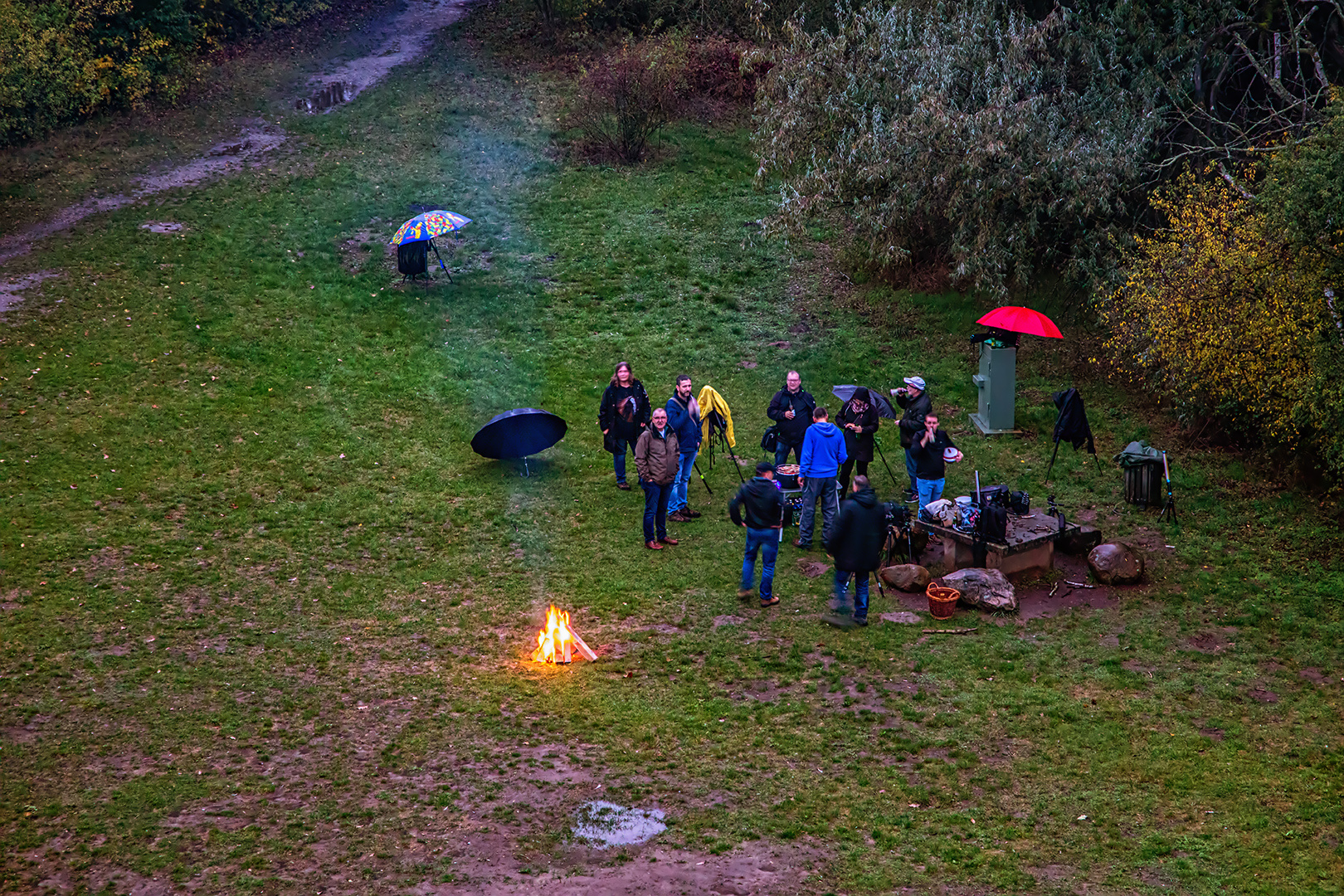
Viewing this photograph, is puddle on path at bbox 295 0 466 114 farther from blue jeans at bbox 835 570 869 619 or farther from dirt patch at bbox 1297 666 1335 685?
dirt patch at bbox 1297 666 1335 685

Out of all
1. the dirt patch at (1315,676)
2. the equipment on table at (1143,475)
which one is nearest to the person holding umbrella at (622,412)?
the equipment on table at (1143,475)

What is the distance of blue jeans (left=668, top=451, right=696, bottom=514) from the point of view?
15.4m

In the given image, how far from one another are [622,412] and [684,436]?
107 cm

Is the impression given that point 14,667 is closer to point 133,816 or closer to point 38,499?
point 133,816

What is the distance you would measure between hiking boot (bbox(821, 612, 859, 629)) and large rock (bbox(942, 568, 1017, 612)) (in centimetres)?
131

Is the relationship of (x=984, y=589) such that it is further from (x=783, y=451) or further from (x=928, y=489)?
(x=783, y=451)

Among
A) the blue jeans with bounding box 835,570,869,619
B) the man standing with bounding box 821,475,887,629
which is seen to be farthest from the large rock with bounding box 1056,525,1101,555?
the man standing with bounding box 821,475,887,629

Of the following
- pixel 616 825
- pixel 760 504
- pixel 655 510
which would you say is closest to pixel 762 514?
pixel 760 504

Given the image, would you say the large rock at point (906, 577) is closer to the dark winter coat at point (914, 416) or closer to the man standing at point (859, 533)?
the man standing at point (859, 533)

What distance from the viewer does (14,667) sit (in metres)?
11.4

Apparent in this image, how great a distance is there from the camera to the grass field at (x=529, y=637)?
9.19 metres

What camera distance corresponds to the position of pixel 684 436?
15.1 m

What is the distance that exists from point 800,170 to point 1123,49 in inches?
258

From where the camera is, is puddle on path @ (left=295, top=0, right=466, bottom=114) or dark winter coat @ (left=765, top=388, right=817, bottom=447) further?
puddle on path @ (left=295, top=0, right=466, bottom=114)
